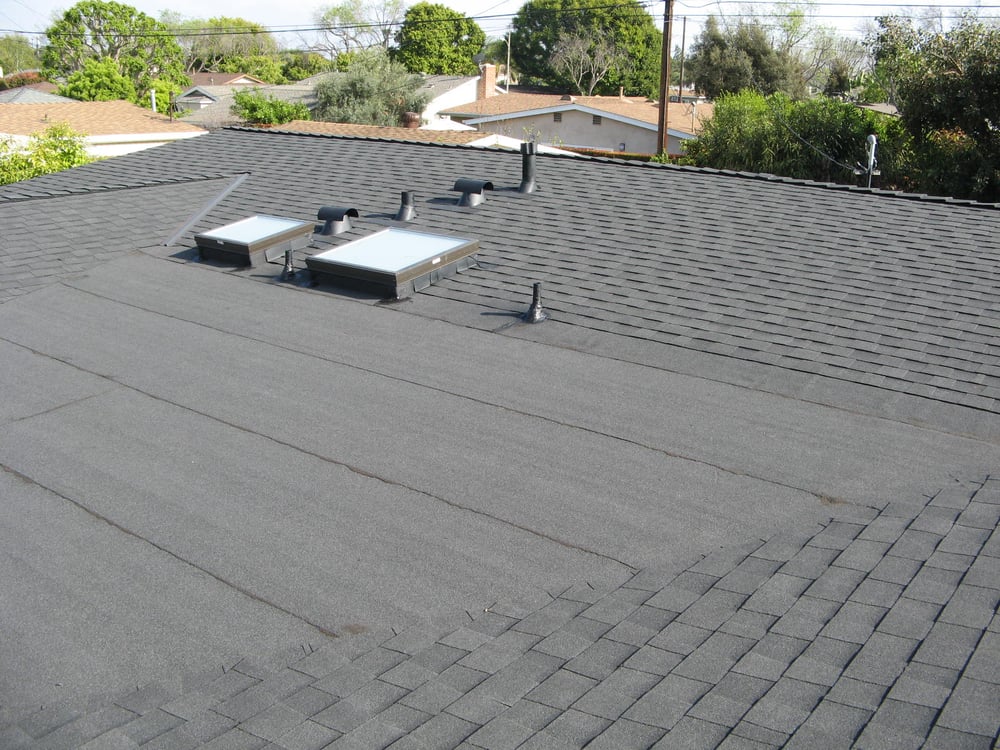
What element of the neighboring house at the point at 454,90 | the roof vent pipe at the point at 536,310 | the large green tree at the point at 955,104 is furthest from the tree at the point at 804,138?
the neighboring house at the point at 454,90

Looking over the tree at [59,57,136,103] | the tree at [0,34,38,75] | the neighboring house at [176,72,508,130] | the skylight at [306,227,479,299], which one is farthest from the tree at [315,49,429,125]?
the tree at [0,34,38,75]

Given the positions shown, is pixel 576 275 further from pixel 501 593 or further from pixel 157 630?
pixel 157 630

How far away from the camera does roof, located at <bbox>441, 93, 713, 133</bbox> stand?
47.1 meters

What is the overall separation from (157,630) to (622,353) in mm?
5671

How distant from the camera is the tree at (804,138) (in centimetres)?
3183

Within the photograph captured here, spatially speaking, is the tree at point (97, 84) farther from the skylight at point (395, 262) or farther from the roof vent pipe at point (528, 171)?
the skylight at point (395, 262)

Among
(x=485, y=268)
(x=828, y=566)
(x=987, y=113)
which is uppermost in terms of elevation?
(x=987, y=113)

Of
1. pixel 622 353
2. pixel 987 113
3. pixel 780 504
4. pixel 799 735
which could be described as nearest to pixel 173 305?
pixel 622 353

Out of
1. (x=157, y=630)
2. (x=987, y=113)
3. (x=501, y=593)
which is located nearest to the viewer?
(x=157, y=630)

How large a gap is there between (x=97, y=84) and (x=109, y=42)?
75.9ft

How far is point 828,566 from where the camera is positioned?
4.99m

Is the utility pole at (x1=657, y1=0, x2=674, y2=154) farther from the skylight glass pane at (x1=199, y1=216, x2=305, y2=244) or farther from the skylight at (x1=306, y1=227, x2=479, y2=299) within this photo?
the skylight at (x1=306, y1=227, x2=479, y2=299)

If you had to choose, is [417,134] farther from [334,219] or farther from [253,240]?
[253,240]

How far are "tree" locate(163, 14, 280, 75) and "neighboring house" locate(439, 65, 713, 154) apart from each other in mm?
53716
